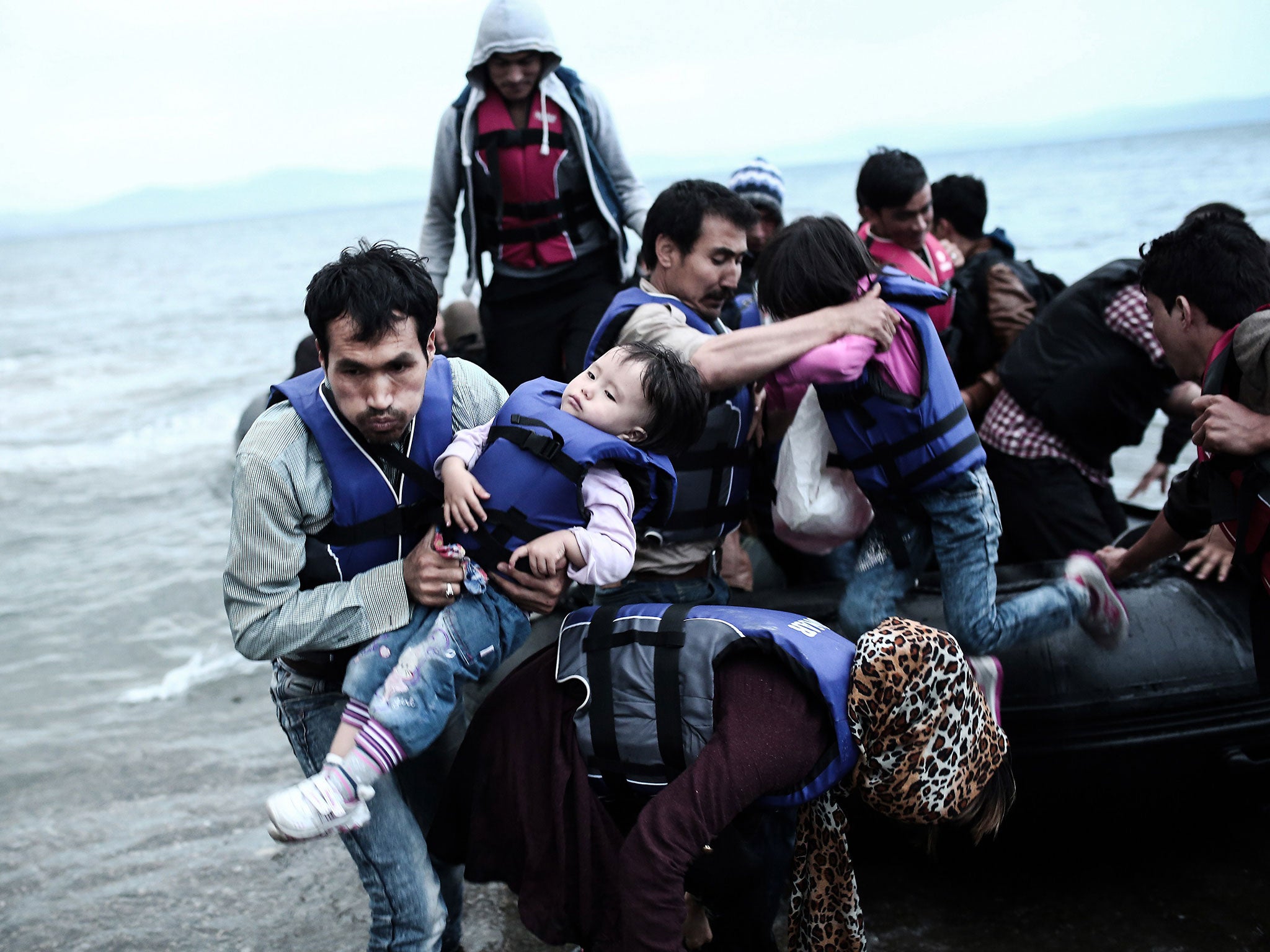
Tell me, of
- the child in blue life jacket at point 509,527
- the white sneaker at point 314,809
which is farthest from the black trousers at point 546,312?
Answer: the white sneaker at point 314,809

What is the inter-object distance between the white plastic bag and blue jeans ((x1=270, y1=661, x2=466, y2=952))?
1.24 meters

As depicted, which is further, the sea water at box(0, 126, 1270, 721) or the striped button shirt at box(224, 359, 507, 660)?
the sea water at box(0, 126, 1270, 721)

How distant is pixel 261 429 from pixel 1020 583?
2.30m

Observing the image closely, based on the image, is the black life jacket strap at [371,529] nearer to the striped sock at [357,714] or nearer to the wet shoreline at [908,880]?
the striped sock at [357,714]

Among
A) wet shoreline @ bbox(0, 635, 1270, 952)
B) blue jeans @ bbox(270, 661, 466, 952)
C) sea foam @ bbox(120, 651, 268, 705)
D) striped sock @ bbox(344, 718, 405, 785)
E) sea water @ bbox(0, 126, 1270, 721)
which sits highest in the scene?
striped sock @ bbox(344, 718, 405, 785)

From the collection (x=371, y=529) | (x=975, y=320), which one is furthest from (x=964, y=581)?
(x=975, y=320)

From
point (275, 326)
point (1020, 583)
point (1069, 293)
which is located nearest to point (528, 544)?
point (1020, 583)

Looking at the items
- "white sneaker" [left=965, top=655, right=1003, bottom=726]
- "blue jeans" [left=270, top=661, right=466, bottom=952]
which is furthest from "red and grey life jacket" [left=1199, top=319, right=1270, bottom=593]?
"blue jeans" [left=270, top=661, right=466, bottom=952]

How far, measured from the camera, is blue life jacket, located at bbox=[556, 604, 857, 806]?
7.45 ft

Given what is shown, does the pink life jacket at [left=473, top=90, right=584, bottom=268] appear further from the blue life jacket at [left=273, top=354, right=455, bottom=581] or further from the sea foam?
the sea foam

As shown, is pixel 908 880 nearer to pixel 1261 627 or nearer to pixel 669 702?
pixel 1261 627

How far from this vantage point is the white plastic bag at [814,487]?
3.06 metres

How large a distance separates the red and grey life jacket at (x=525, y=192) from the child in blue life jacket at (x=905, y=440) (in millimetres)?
1448

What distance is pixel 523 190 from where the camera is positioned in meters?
4.16
